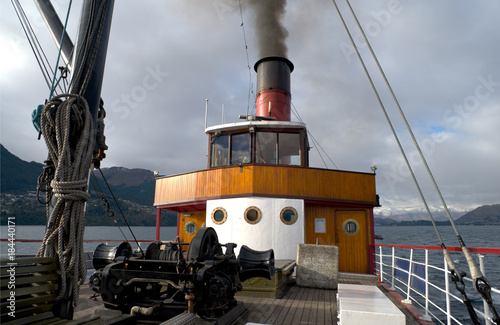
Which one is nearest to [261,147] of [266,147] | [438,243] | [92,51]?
[266,147]

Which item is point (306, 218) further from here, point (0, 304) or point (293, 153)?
point (0, 304)

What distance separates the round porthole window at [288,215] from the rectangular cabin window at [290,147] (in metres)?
2.13

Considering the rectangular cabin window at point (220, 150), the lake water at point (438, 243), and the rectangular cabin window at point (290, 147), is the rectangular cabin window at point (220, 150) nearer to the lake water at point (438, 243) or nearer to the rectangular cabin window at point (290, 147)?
the rectangular cabin window at point (290, 147)

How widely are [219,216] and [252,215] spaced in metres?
1.30

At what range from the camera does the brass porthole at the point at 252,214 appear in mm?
10273

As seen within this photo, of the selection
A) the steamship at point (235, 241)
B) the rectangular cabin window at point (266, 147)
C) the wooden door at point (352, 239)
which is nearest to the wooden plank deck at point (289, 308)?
the steamship at point (235, 241)

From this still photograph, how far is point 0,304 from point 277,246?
8.45 meters

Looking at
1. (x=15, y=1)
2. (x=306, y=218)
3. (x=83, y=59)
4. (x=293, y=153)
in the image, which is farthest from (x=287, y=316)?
(x=15, y=1)

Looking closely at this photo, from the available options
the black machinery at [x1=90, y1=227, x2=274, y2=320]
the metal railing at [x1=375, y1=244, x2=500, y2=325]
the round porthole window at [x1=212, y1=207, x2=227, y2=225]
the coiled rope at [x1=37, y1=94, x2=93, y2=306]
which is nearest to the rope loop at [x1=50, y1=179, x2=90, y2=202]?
the coiled rope at [x1=37, y1=94, x2=93, y2=306]

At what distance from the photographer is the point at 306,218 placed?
1119cm

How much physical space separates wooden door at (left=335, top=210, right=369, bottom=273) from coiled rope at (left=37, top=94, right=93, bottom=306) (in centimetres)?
976

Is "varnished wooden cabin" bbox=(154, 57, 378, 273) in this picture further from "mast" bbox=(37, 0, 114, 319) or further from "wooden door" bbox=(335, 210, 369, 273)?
"mast" bbox=(37, 0, 114, 319)

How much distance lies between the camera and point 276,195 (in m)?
10.4

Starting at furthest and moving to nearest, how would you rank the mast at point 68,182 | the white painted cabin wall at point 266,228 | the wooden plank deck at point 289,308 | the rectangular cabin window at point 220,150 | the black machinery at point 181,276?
1. the rectangular cabin window at point 220,150
2. the white painted cabin wall at point 266,228
3. the wooden plank deck at point 289,308
4. the black machinery at point 181,276
5. the mast at point 68,182
